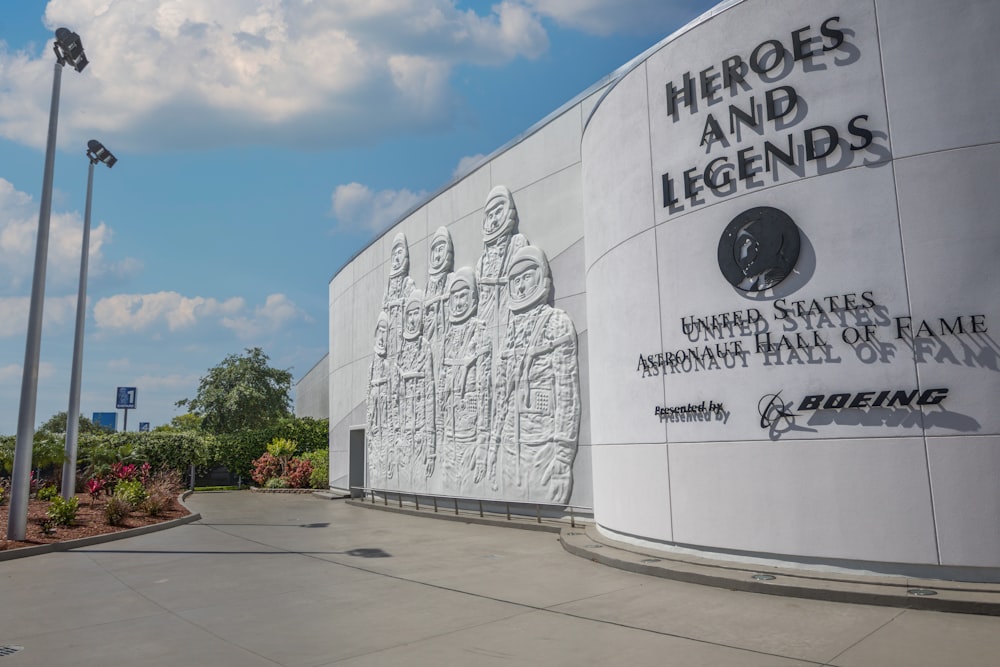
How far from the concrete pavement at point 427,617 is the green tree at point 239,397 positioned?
125ft

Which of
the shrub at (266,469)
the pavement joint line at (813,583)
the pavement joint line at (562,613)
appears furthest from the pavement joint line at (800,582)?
the shrub at (266,469)

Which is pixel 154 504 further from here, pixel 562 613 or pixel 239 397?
pixel 239 397

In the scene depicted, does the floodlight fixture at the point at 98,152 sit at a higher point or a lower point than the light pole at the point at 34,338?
higher

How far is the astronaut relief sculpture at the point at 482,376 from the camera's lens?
14.2m

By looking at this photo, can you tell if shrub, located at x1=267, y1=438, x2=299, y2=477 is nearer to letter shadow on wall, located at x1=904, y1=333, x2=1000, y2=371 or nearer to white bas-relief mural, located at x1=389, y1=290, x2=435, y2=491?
white bas-relief mural, located at x1=389, y1=290, x2=435, y2=491

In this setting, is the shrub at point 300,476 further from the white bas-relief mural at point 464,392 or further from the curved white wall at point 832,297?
the curved white wall at point 832,297

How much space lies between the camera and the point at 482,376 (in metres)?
16.3

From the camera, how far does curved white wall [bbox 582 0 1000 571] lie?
706 centimetres

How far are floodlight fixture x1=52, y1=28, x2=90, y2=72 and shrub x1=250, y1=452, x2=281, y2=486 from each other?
20948mm

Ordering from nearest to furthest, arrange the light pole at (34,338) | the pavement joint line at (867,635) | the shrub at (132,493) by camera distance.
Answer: the pavement joint line at (867,635), the light pole at (34,338), the shrub at (132,493)

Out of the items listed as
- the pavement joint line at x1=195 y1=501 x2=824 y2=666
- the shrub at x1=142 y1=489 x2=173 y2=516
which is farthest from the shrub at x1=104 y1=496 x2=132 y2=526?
the pavement joint line at x1=195 y1=501 x2=824 y2=666

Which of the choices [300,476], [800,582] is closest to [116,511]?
[800,582]

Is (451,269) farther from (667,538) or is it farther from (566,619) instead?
(566,619)

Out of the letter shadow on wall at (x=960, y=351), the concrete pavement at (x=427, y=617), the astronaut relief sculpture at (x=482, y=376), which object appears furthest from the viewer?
the astronaut relief sculpture at (x=482, y=376)
